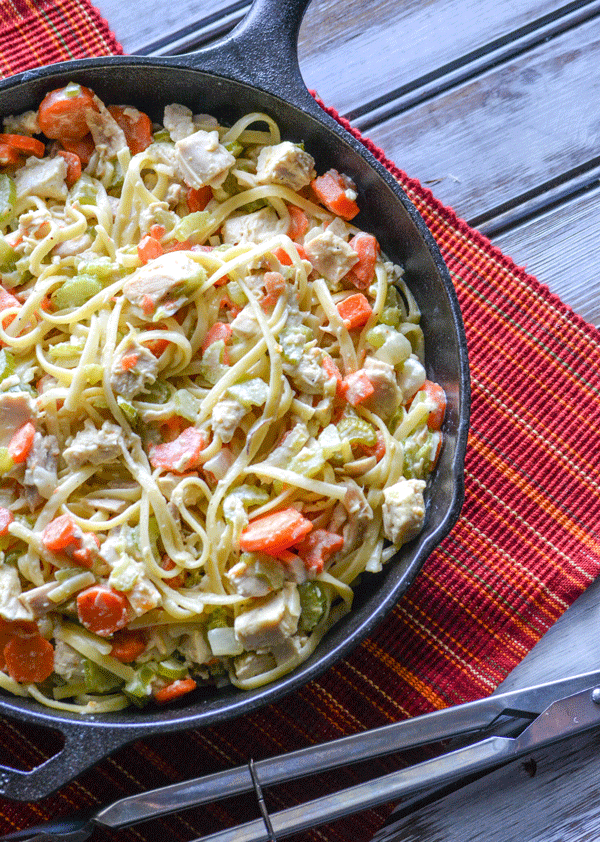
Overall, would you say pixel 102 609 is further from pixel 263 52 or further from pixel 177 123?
pixel 263 52

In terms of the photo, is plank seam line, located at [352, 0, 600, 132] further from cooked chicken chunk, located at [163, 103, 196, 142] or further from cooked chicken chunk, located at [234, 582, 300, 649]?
cooked chicken chunk, located at [234, 582, 300, 649]

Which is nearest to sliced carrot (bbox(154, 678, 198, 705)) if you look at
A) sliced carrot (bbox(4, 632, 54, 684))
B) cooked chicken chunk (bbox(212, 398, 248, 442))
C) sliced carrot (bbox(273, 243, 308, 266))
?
sliced carrot (bbox(4, 632, 54, 684))

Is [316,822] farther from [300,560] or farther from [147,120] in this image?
[147,120]

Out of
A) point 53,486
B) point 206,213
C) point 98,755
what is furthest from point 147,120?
point 98,755

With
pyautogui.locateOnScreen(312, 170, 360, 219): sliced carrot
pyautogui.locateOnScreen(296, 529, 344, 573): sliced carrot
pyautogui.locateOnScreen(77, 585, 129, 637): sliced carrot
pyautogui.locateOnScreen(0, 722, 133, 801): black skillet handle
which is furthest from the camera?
pyautogui.locateOnScreen(312, 170, 360, 219): sliced carrot

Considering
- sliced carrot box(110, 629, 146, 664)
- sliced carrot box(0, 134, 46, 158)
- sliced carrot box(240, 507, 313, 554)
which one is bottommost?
sliced carrot box(110, 629, 146, 664)
